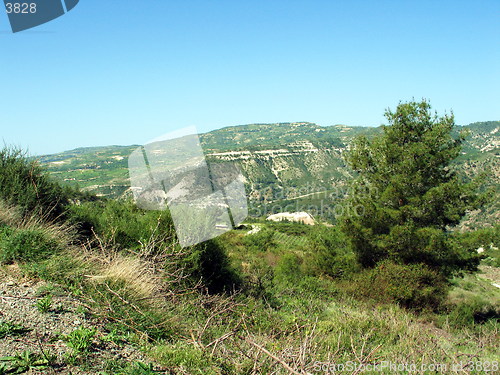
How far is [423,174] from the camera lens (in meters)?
14.3

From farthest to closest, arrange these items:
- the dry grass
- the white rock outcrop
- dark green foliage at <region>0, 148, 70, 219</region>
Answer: the white rock outcrop < dark green foliage at <region>0, 148, 70, 219</region> < the dry grass

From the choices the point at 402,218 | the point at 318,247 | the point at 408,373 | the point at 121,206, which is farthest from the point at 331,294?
the point at 408,373

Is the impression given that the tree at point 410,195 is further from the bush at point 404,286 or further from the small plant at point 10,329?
the small plant at point 10,329

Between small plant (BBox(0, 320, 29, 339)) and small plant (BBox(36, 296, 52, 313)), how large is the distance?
401mm

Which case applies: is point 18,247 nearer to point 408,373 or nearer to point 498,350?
point 408,373

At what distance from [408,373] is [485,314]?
16.3 m

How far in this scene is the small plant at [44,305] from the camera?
142 inches

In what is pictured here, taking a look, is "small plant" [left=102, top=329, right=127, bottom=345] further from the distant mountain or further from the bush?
the distant mountain

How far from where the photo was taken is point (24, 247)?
15.9ft

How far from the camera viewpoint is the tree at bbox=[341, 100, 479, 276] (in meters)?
13.4

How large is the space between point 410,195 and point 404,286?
3.95 metres

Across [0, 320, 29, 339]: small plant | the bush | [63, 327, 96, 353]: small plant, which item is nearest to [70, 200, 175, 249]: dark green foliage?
[63, 327, 96, 353]: small plant

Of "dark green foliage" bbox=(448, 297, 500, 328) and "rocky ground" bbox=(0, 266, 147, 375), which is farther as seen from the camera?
"dark green foliage" bbox=(448, 297, 500, 328)

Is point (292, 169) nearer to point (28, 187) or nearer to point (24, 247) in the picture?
point (28, 187)
